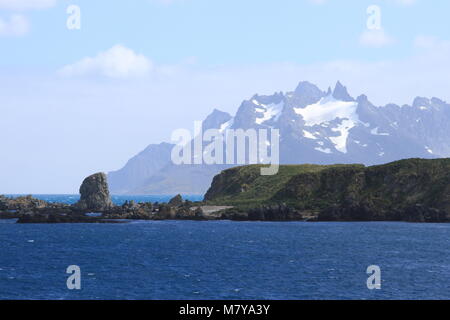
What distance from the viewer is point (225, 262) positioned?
102750 millimetres

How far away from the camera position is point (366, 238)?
14312 centimetres

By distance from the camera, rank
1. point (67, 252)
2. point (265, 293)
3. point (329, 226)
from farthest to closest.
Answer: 1. point (329, 226)
2. point (67, 252)
3. point (265, 293)


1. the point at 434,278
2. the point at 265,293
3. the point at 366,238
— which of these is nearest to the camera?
the point at 265,293

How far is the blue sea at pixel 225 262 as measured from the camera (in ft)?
252

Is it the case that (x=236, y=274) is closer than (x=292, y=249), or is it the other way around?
(x=236, y=274)

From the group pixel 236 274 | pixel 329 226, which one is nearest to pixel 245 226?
pixel 329 226

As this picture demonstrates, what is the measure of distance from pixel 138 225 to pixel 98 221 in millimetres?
13262

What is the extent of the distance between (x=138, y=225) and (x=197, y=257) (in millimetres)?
78919

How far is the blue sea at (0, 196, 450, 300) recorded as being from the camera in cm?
7694

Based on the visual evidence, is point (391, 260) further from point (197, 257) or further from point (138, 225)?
point (138, 225)

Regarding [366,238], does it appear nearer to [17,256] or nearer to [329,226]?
[329,226]

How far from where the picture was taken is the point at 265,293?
75.5 metres
